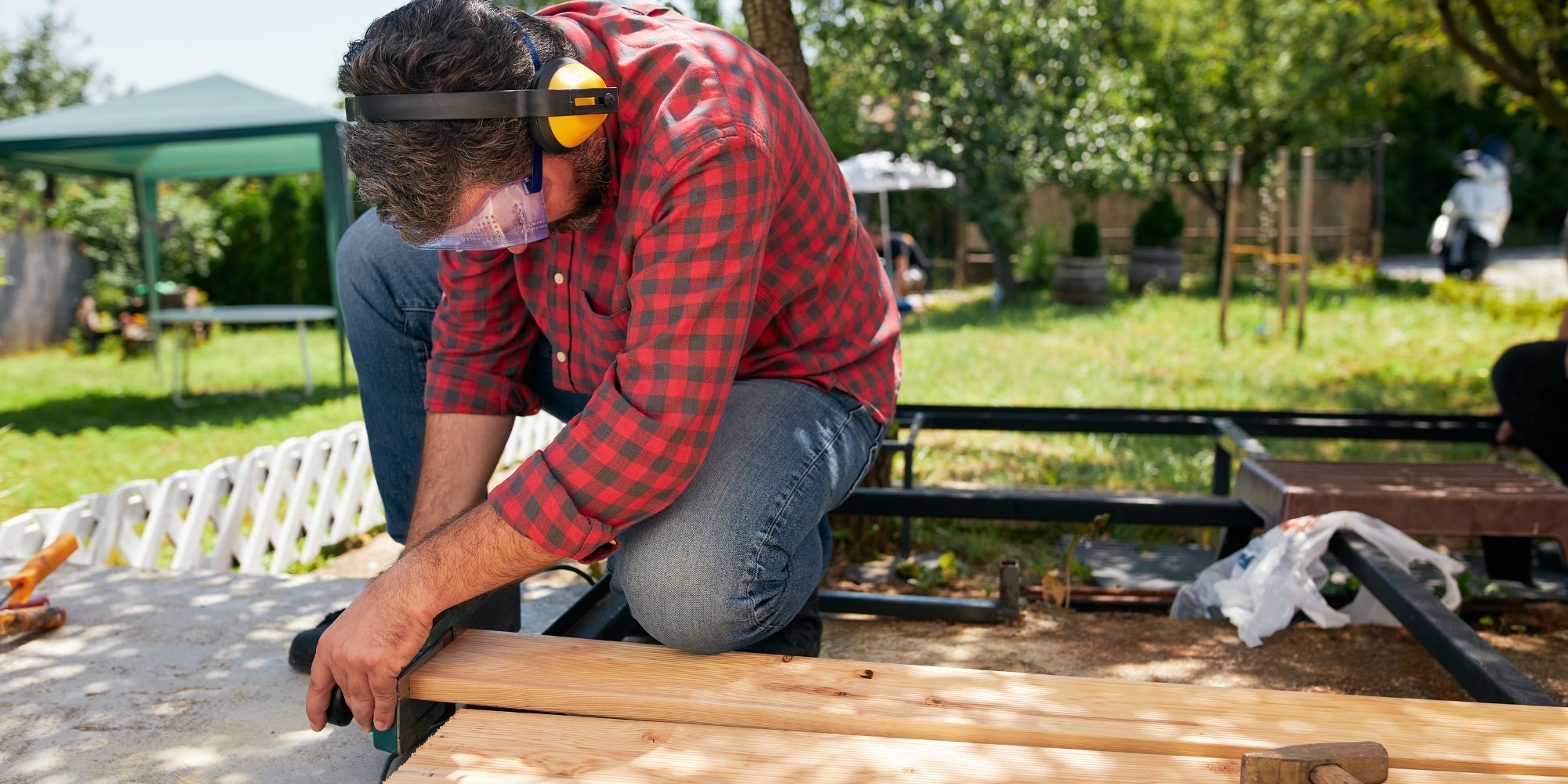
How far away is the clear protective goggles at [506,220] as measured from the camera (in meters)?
1.60

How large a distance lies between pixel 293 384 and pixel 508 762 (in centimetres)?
949

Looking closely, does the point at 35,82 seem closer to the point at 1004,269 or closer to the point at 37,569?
the point at 1004,269

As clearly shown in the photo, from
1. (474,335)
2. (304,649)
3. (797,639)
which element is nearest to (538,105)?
(474,335)

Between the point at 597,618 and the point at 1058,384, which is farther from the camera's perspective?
the point at 1058,384

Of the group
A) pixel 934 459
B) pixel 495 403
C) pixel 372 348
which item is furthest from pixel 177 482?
pixel 934 459

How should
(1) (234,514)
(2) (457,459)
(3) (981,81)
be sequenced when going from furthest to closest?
(3) (981,81) < (1) (234,514) < (2) (457,459)

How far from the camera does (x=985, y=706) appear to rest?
144 cm

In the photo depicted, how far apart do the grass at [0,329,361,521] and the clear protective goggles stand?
368 centimetres

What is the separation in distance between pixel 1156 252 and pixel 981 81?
3402mm

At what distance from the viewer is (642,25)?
175 cm

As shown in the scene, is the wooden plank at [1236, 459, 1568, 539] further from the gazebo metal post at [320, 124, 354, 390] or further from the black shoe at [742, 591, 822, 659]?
the gazebo metal post at [320, 124, 354, 390]

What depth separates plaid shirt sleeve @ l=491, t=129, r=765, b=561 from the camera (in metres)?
1.53

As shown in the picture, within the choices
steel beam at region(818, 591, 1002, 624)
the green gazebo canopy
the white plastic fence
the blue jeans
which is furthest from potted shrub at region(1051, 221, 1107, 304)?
the blue jeans

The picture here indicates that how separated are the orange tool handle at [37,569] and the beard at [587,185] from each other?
5.06ft
